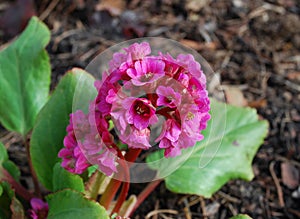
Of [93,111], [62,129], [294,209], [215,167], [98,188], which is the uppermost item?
[93,111]

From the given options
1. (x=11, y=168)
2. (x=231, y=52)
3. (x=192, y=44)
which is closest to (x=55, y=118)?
(x=11, y=168)

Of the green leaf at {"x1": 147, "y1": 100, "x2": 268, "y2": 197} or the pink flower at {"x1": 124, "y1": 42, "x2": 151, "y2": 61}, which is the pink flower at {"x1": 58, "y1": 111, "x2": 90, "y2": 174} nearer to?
the pink flower at {"x1": 124, "y1": 42, "x2": 151, "y2": 61}

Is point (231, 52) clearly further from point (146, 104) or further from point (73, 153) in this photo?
point (146, 104)

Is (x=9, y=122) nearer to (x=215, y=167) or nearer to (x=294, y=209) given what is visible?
(x=215, y=167)

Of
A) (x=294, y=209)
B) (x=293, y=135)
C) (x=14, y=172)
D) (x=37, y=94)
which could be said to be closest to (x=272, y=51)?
(x=293, y=135)

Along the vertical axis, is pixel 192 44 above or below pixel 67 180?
below

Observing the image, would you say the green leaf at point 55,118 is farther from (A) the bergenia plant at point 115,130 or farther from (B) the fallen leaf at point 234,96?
(B) the fallen leaf at point 234,96

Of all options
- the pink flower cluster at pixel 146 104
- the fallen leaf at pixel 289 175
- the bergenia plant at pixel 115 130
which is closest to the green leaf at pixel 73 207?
the bergenia plant at pixel 115 130
